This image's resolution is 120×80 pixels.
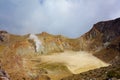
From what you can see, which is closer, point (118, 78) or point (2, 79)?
point (2, 79)

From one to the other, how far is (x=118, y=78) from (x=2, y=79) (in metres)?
20.6

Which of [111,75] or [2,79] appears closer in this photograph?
[2,79]

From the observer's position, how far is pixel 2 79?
5806 centimetres

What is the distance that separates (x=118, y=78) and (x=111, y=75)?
364 centimetres

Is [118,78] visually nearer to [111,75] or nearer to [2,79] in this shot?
[111,75]

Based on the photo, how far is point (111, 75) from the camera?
235 ft

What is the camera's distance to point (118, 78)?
224 ft

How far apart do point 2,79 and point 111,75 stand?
866 inches

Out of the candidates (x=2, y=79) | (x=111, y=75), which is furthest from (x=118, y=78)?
(x=2, y=79)
